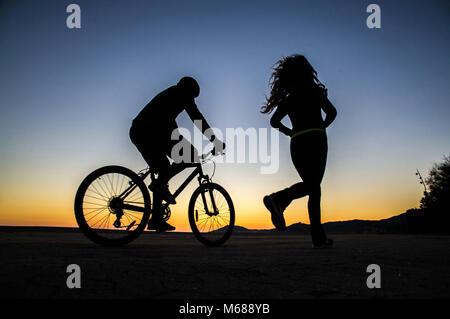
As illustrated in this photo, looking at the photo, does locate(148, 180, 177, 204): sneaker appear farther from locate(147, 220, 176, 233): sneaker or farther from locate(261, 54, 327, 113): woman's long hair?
locate(261, 54, 327, 113): woman's long hair

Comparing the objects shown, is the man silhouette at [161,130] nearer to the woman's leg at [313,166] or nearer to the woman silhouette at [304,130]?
the woman silhouette at [304,130]

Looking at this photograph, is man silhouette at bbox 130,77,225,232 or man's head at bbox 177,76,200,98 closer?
man silhouette at bbox 130,77,225,232

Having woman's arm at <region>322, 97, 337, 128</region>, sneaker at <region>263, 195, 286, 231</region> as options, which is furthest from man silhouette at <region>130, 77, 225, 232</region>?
woman's arm at <region>322, 97, 337, 128</region>

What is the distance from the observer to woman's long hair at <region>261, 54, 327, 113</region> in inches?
200

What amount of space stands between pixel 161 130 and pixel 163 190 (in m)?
0.88

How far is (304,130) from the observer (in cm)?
493

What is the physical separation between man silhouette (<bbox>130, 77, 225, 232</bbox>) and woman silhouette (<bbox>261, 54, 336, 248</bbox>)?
1318 mm

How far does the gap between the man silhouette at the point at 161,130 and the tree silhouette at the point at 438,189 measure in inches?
1605

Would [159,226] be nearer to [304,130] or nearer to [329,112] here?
[304,130]

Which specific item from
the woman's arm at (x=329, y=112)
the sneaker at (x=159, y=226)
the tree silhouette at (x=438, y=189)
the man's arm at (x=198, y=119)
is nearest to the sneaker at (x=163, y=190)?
the sneaker at (x=159, y=226)

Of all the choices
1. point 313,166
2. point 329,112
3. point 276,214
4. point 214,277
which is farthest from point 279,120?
point 214,277
